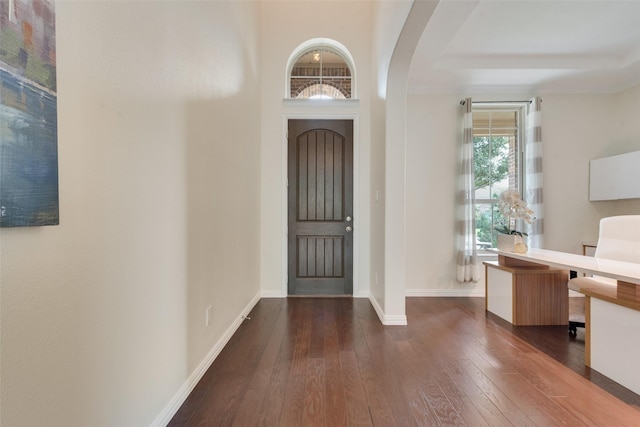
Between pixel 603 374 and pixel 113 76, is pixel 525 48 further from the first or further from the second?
pixel 113 76

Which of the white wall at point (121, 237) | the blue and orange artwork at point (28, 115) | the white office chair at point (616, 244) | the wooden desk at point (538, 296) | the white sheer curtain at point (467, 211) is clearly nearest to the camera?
the blue and orange artwork at point (28, 115)

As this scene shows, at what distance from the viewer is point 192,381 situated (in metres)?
1.69

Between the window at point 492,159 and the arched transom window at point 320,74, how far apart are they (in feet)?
5.91

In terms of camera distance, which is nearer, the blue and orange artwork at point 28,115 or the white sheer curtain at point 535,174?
the blue and orange artwork at point 28,115

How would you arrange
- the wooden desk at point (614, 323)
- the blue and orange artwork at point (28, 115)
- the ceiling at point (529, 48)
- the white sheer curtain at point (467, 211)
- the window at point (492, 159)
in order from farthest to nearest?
the window at point (492, 159) < the white sheer curtain at point (467, 211) < the ceiling at point (529, 48) < the wooden desk at point (614, 323) < the blue and orange artwork at point (28, 115)

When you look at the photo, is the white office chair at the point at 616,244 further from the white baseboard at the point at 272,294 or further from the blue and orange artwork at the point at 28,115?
the blue and orange artwork at the point at 28,115

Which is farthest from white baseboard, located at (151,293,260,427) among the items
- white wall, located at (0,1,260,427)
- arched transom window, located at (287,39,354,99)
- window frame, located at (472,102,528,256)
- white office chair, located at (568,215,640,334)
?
window frame, located at (472,102,528,256)

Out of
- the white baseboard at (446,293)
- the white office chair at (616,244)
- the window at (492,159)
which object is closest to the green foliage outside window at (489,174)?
the window at (492,159)

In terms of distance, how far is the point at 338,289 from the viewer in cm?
368

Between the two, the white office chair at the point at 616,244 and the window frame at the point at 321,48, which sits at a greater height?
the window frame at the point at 321,48

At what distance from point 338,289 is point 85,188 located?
3.10 m

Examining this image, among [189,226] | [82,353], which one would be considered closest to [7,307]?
[82,353]

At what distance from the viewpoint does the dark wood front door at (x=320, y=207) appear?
12.0 ft

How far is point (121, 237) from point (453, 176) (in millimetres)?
3659
